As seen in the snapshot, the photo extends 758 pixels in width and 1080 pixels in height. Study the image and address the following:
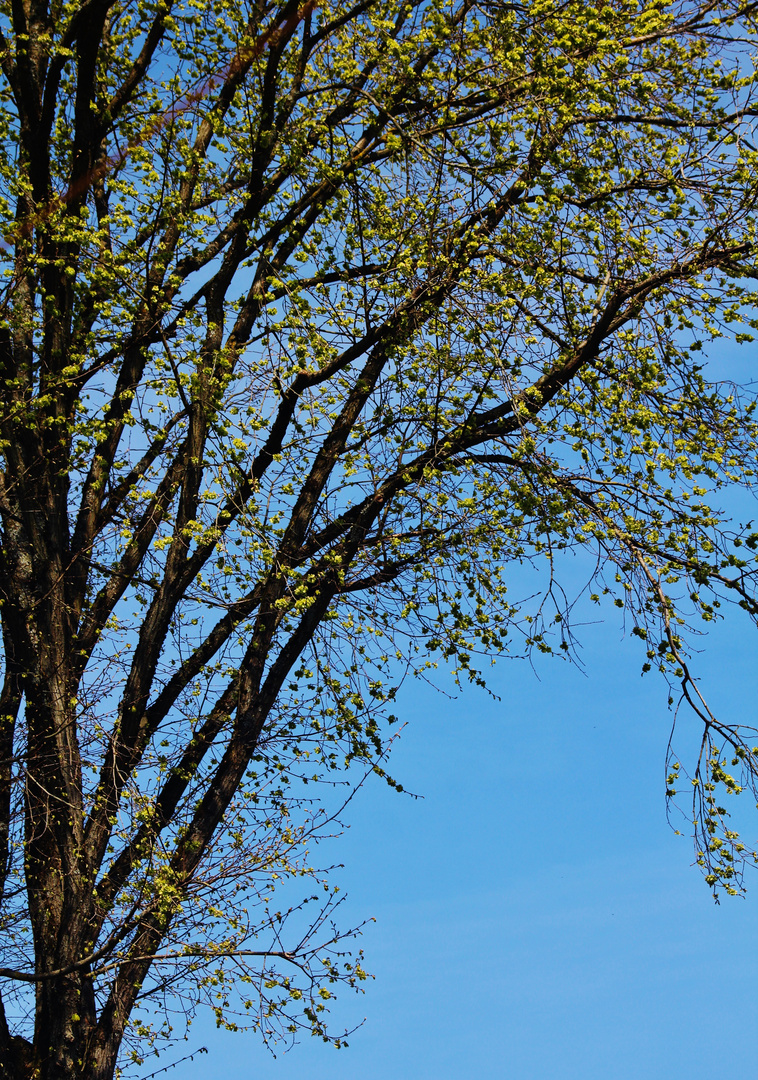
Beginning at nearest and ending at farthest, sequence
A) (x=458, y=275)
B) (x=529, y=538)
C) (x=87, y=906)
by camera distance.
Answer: (x=87, y=906) → (x=458, y=275) → (x=529, y=538)

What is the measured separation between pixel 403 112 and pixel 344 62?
74 cm

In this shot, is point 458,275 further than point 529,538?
No

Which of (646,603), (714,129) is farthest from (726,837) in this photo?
(714,129)

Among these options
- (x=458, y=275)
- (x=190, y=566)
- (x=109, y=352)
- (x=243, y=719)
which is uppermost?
(x=109, y=352)

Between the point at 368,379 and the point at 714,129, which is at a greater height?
the point at 714,129

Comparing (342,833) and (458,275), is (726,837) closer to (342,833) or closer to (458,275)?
(342,833)

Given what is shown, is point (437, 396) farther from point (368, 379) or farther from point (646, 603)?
point (646, 603)

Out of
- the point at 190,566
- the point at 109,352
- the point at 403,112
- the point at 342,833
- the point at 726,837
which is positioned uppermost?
the point at 403,112

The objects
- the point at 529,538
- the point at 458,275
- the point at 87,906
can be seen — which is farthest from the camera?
the point at 529,538

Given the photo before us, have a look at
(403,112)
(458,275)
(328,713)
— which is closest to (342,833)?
(328,713)

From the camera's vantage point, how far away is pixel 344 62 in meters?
9.65

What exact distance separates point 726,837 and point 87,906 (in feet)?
17.5

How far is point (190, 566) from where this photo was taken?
29.4 ft

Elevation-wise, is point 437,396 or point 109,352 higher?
point 109,352
